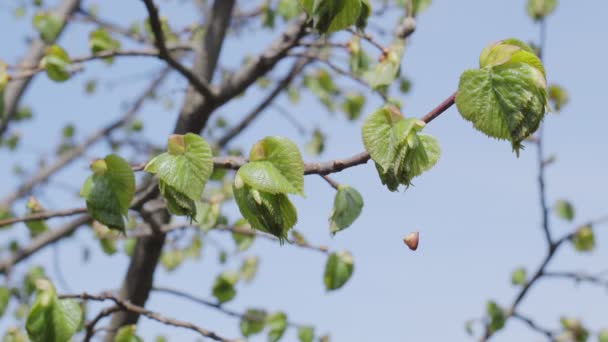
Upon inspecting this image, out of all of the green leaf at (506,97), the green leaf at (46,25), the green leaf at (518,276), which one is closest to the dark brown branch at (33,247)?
the green leaf at (46,25)

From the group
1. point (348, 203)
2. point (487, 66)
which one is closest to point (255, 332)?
point (348, 203)

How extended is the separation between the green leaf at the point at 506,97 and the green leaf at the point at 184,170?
30 centimetres

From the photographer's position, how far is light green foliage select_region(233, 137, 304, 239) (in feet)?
2.56

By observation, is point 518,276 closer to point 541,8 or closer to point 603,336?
point 603,336

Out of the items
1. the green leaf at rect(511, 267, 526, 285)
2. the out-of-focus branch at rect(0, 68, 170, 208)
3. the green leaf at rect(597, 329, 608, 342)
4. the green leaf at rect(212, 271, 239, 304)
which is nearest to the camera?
the green leaf at rect(212, 271, 239, 304)

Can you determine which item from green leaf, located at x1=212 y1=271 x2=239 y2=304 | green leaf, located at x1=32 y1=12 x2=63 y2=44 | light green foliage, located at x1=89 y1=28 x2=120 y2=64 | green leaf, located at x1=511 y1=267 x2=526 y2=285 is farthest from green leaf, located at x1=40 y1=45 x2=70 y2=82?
green leaf, located at x1=511 y1=267 x2=526 y2=285

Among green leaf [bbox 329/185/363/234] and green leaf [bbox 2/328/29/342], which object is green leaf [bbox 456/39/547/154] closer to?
green leaf [bbox 329/185/363/234]

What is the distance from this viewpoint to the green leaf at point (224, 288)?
186 centimetres

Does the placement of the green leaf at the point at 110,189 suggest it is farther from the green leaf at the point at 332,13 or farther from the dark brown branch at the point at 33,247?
the dark brown branch at the point at 33,247

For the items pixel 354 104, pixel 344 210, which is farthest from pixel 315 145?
pixel 344 210

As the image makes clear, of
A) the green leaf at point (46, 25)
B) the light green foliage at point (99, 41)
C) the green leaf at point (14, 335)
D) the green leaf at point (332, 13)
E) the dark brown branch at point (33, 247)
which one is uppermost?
the green leaf at point (46, 25)

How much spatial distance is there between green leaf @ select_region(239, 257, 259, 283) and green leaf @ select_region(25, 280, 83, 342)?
215cm

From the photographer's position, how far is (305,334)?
197 centimetres

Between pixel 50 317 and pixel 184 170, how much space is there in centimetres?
38
